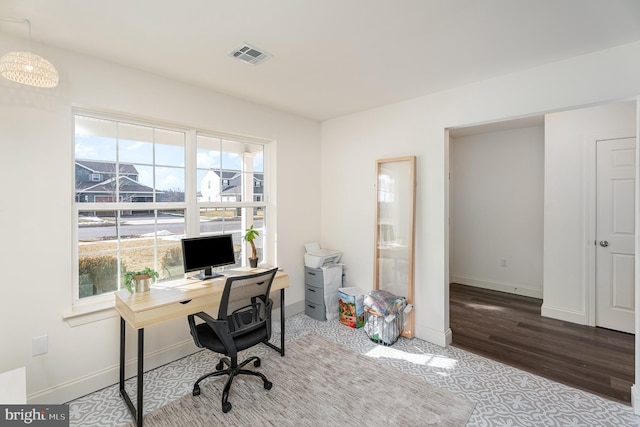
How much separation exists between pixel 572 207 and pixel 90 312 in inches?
201

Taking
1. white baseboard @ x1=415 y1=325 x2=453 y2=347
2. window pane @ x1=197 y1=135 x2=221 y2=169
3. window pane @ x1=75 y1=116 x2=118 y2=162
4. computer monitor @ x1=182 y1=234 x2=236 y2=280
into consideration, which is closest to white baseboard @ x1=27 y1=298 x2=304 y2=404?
computer monitor @ x1=182 y1=234 x2=236 y2=280

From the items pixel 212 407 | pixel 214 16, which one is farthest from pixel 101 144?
pixel 212 407

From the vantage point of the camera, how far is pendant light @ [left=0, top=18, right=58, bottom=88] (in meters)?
1.65

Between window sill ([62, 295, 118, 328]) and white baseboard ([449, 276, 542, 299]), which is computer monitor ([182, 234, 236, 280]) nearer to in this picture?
window sill ([62, 295, 118, 328])

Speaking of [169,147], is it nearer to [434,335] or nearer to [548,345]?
[434,335]

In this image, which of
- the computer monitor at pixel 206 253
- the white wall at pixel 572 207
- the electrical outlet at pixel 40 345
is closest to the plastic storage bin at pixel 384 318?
the computer monitor at pixel 206 253

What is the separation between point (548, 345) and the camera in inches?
119

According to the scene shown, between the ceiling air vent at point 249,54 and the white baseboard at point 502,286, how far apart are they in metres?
4.82

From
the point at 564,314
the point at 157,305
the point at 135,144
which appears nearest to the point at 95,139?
the point at 135,144

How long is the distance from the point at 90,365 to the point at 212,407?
106 centimetres

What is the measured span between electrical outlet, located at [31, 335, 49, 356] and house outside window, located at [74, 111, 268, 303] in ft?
1.08

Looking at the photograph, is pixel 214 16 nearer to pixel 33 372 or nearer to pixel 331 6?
pixel 331 6

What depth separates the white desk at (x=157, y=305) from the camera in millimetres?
1986

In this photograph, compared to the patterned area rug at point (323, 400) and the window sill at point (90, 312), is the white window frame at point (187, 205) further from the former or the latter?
the patterned area rug at point (323, 400)
